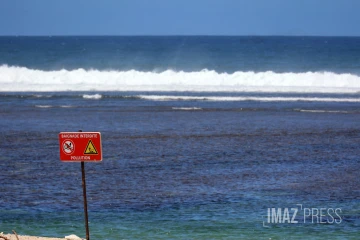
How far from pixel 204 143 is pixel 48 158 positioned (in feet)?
16.4

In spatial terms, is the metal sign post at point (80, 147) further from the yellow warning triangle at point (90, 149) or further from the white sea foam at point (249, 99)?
the white sea foam at point (249, 99)

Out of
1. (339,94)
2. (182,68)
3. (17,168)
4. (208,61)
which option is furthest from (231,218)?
(208,61)

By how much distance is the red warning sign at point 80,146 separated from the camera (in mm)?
10078

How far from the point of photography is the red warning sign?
10078mm

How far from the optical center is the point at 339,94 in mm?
41906

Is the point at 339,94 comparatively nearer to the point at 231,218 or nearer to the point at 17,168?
the point at 17,168

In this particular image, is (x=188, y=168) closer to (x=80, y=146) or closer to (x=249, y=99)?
(x=80, y=146)

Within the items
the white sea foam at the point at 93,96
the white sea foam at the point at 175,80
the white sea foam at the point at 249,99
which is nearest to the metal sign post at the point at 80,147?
the white sea foam at the point at 249,99

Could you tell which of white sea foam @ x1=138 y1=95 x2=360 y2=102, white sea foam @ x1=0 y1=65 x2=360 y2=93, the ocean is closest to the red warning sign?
the ocean

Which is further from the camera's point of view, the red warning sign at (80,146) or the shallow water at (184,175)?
the shallow water at (184,175)

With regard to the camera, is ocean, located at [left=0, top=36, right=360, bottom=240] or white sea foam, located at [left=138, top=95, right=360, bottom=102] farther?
white sea foam, located at [left=138, top=95, right=360, bottom=102]

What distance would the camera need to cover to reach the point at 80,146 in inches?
402

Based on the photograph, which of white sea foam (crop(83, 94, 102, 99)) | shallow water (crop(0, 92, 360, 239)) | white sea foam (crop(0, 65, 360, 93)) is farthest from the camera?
white sea foam (crop(0, 65, 360, 93))

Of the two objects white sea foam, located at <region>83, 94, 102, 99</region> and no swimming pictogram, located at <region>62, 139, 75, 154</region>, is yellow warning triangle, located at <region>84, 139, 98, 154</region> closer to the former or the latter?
no swimming pictogram, located at <region>62, 139, 75, 154</region>
